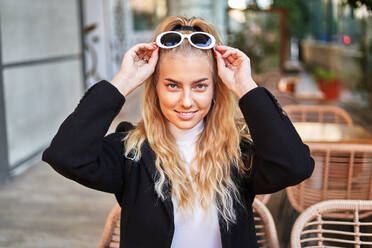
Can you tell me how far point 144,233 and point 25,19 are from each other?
155 inches

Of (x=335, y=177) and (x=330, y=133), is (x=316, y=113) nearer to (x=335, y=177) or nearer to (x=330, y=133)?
(x=330, y=133)

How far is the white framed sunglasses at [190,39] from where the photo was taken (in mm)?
1237

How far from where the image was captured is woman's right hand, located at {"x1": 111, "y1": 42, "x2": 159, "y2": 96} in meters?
1.25

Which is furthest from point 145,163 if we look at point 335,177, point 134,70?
point 335,177

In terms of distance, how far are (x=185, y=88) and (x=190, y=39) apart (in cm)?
14

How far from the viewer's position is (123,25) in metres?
8.89

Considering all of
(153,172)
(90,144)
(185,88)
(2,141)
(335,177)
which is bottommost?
(2,141)

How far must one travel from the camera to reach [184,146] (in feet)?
4.35

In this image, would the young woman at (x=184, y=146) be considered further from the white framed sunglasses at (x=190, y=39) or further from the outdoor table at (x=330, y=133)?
the outdoor table at (x=330, y=133)

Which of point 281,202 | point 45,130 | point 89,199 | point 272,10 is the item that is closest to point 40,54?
point 45,130

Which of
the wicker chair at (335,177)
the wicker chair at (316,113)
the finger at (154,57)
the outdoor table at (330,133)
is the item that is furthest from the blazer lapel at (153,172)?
the wicker chair at (316,113)

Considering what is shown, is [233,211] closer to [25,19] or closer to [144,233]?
[144,233]

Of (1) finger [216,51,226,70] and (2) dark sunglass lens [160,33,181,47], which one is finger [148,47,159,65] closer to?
(2) dark sunglass lens [160,33,181,47]

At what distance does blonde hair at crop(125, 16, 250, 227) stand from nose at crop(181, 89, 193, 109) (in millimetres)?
124
